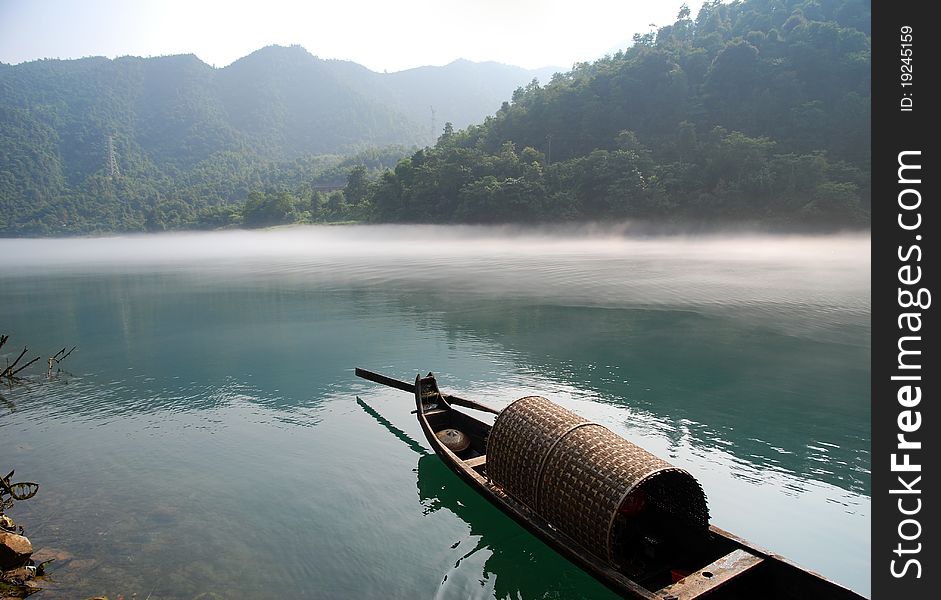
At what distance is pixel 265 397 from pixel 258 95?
656 ft

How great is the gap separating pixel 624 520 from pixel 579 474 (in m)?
0.67

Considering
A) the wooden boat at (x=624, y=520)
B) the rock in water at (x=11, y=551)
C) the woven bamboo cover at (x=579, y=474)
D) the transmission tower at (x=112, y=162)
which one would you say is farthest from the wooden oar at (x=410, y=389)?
the transmission tower at (x=112, y=162)

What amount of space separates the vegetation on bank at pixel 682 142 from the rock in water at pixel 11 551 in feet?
207

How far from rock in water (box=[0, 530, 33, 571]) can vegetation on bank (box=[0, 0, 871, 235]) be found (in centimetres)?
6321

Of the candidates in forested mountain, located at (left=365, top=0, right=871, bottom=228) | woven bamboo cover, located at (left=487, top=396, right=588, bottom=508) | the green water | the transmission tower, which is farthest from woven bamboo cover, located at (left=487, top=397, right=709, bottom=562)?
the transmission tower

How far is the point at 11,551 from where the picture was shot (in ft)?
A: 21.3

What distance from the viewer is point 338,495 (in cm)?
901

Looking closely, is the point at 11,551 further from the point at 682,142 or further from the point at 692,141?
the point at 682,142

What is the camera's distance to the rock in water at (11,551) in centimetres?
648

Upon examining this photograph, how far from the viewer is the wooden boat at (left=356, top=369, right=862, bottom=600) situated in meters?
5.09

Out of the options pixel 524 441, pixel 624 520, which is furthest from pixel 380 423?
pixel 624 520
